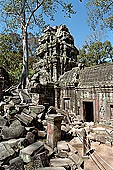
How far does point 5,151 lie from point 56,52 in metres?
13.4

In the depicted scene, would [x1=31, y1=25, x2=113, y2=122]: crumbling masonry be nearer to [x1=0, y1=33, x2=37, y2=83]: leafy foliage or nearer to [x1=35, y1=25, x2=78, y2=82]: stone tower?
[x1=35, y1=25, x2=78, y2=82]: stone tower

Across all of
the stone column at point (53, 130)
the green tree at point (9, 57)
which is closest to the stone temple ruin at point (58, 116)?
the stone column at point (53, 130)

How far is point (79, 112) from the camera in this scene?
11.9m

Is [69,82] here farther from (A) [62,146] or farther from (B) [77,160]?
(B) [77,160]

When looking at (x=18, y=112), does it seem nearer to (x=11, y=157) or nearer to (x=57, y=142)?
(x=57, y=142)

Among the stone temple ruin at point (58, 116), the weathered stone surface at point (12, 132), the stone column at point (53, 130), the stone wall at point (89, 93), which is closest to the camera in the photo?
the stone temple ruin at point (58, 116)

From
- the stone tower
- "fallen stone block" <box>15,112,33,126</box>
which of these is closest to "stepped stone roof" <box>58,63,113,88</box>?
the stone tower

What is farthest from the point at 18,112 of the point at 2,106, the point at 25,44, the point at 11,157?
the point at 25,44

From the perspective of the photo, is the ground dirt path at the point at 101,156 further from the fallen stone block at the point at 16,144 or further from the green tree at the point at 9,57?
the green tree at the point at 9,57

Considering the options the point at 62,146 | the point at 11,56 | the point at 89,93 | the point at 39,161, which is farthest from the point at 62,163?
the point at 11,56

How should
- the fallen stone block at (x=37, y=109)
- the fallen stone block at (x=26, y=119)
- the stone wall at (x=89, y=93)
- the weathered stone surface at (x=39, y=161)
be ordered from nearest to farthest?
the weathered stone surface at (x=39, y=161) → the fallen stone block at (x=26, y=119) → the fallen stone block at (x=37, y=109) → the stone wall at (x=89, y=93)

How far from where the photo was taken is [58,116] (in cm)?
593

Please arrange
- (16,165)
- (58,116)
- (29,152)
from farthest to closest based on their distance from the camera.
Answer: (58,116) → (29,152) → (16,165)

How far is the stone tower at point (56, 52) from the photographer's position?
1560 cm
